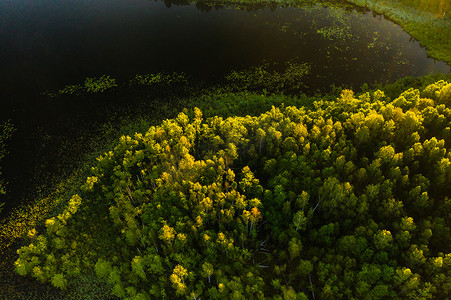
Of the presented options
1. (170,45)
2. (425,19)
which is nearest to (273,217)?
(170,45)

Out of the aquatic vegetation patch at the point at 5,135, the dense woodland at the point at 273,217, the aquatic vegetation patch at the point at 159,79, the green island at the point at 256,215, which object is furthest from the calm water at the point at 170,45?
the dense woodland at the point at 273,217

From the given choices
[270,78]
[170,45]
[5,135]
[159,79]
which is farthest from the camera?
[170,45]

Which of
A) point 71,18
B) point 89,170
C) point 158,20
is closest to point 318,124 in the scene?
point 89,170

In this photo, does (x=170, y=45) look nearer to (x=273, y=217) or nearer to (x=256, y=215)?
(x=256, y=215)

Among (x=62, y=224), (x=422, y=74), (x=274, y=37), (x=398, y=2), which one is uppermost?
(x=398, y=2)

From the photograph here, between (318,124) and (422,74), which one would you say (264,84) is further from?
(422,74)

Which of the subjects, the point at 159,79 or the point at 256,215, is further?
the point at 159,79

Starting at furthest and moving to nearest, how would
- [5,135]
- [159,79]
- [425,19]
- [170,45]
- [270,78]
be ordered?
[425,19], [170,45], [159,79], [270,78], [5,135]
